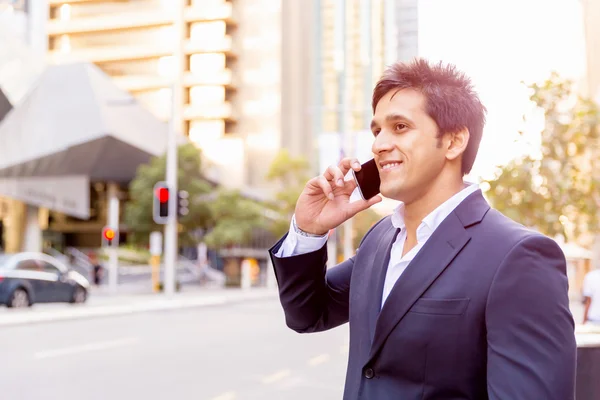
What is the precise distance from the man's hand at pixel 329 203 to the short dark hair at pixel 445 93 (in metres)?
0.30

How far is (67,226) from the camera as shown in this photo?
206 ft

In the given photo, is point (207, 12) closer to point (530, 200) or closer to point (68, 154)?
point (68, 154)

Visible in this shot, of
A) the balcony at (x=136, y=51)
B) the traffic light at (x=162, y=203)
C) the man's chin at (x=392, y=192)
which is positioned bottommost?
the traffic light at (x=162, y=203)

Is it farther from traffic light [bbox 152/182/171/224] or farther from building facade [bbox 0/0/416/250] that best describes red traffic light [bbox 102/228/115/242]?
building facade [bbox 0/0/416/250]

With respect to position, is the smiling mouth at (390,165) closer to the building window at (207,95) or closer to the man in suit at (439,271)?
the man in suit at (439,271)

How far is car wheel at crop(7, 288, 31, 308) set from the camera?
69.4 feet

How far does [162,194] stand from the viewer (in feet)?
81.7

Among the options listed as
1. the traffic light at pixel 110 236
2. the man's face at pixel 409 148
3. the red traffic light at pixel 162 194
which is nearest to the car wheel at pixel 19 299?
→ the red traffic light at pixel 162 194

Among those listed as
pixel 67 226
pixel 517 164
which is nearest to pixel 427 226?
pixel 517 164

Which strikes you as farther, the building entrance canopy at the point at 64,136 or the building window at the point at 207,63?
the building window at the point at 207,63

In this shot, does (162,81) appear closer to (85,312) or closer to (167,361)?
(85,312)

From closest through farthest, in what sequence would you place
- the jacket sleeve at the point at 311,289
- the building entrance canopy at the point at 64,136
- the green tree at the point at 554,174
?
the jacket sleeve at the point at 311,289, the green tree at the point at 554,174, the building entrance canopy at the point at 64,136

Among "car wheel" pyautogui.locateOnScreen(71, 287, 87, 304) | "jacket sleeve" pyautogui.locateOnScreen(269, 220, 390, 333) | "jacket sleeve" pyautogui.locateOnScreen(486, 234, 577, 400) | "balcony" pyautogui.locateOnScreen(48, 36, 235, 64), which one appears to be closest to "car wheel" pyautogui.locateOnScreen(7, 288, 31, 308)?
"car wheel" pyautogui.locateOnScreen(71, 287, 87, 304)

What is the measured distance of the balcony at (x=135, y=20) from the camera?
65188 millimetres
